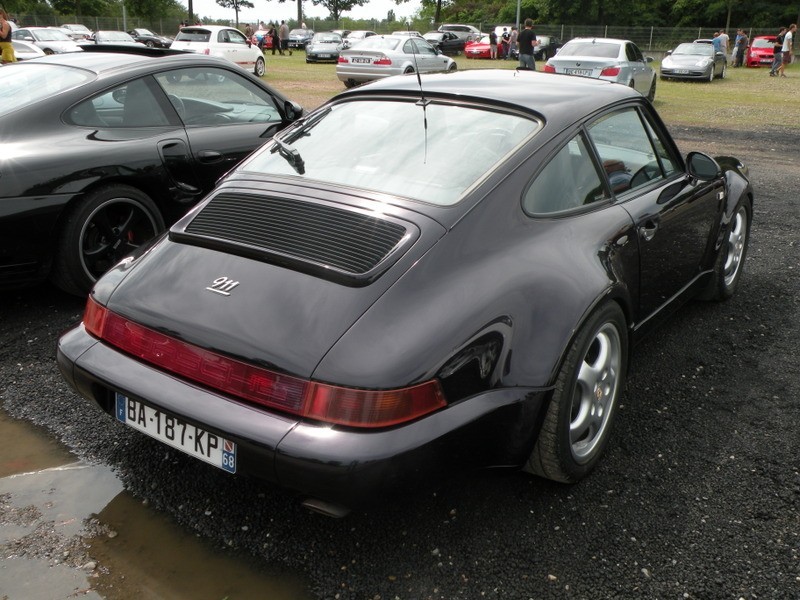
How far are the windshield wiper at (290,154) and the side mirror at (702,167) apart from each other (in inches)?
81.6

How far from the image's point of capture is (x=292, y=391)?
214cm

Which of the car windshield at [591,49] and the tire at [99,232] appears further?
the car windshield at [591,49]

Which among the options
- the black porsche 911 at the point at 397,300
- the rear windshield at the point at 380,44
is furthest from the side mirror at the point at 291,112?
the rear windshield at the point at 380,44

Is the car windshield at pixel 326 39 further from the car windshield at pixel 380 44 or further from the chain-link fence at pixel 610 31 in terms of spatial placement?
the chain-link fence at pixel 610 31

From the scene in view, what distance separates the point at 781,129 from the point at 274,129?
1130 centimetres

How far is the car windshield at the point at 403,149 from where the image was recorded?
2.74m

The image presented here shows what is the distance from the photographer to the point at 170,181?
4.75m

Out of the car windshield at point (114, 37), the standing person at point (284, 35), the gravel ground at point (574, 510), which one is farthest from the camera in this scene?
the standing person at point (284, 35)

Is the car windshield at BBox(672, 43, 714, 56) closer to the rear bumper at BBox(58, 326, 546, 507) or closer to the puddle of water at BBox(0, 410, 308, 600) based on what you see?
the rear bumper at BBox(58, 326, 546, 507)

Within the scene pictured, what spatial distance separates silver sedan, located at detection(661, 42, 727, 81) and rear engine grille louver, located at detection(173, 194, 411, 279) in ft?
79.6

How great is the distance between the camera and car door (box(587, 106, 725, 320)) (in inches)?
127

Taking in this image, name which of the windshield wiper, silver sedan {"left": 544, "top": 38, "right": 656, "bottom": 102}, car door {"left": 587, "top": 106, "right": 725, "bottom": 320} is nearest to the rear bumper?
the windshield wiper

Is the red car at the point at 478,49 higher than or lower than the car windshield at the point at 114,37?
lower

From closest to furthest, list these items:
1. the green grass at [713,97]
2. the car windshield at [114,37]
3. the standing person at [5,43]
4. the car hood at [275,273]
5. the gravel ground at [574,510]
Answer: the car hood at [275,273]
the gravel ground at [574,510]
the standing person at [5,43]
the green grass at [713,97]
the car windshield at [114,37]
